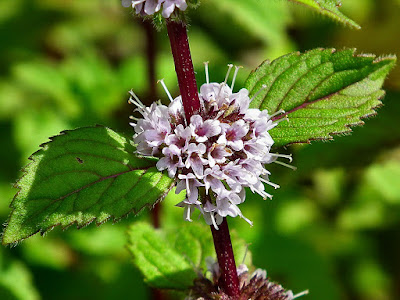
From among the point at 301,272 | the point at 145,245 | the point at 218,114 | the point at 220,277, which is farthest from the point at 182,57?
the point at 301,272

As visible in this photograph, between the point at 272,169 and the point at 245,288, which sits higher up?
the point at 272,169

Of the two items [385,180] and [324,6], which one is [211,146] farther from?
[385,180]

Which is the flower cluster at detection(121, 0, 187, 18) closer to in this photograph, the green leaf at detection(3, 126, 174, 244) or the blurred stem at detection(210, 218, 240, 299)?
the green leaf at detection(3, 126, 174, 244)

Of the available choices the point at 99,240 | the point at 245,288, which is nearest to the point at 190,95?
the point at 245,288

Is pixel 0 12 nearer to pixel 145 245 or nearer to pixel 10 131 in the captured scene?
pixel 10 131

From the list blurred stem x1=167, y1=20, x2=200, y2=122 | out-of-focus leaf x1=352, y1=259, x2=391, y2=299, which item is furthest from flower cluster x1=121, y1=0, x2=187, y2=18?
out-of-focus leaf x1=352, y1=259, x2=391, y2=299

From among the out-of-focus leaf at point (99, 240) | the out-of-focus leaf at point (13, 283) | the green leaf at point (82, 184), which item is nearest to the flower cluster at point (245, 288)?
the green leaf at point (82, 184)
